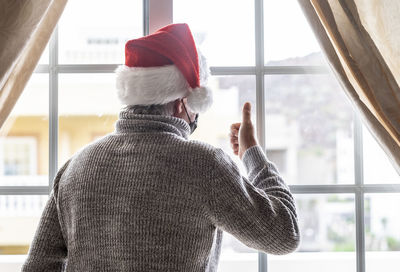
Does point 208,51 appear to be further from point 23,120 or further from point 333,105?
point 23,120

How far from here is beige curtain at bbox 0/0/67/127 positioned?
1147mm

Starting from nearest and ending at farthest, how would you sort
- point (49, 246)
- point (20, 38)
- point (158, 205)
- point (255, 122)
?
point (158, 205), point (49, 246), point (20, 38), point (255, 122)

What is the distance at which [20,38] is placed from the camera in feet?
3.81

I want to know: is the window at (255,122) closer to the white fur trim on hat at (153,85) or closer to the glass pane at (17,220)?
the glass pane at (17,220)

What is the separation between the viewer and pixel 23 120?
1.49 metres

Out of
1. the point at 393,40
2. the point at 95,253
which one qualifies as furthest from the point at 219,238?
the point at 393,40

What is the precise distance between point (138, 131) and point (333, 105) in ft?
2.64

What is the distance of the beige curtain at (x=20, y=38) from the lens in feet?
3.76

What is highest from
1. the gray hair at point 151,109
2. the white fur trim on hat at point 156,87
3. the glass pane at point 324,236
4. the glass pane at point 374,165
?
the white fur trim on hat at point 156,87

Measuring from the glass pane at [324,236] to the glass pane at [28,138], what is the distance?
2.97 ft

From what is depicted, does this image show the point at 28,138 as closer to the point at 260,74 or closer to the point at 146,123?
the point at 146,123

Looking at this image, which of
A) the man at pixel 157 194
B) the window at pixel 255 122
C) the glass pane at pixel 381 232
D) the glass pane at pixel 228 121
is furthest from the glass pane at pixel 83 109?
the glass pane at pixel 381 232

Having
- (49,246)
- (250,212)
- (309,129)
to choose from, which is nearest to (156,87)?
(250,212)

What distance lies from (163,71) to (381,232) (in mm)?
1021
